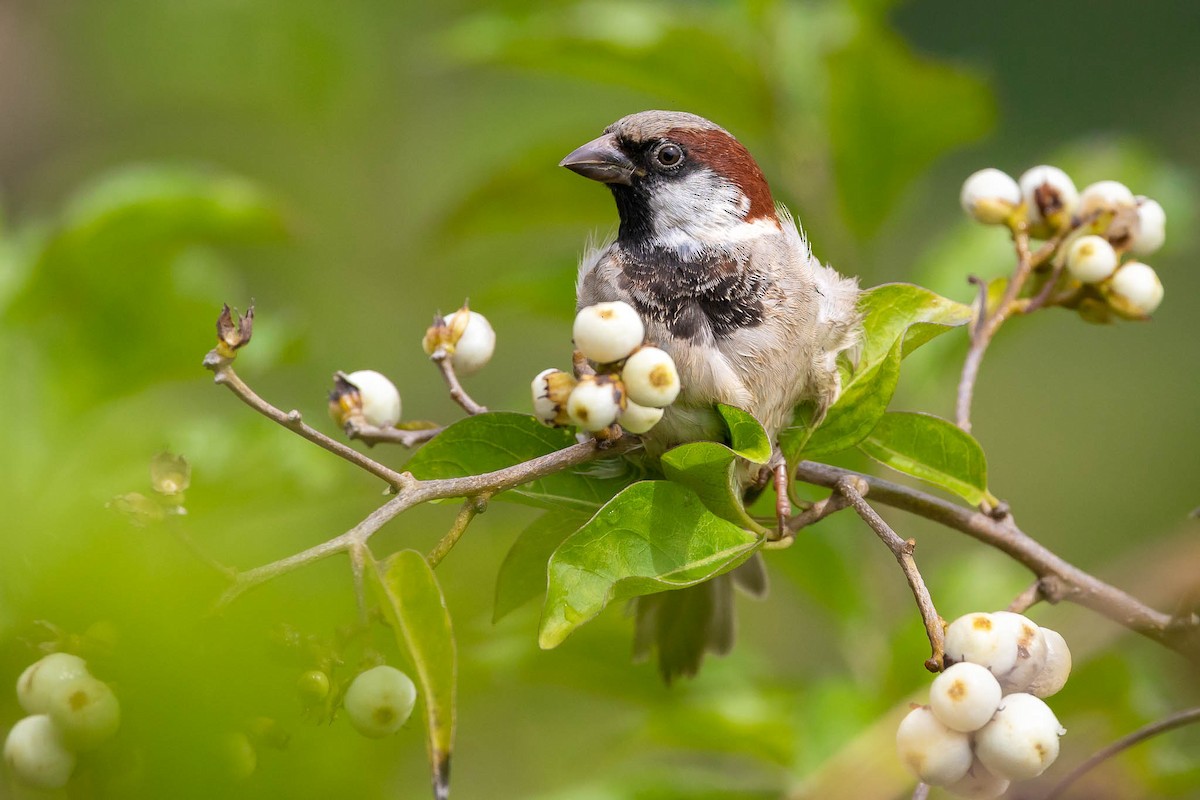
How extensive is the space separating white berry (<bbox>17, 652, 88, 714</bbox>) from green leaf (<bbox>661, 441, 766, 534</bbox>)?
58 centimetres

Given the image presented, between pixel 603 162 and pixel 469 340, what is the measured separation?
499mm

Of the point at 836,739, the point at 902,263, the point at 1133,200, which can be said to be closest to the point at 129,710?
the point at 836,739

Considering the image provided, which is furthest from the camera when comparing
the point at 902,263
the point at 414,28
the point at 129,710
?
the point at 902,263

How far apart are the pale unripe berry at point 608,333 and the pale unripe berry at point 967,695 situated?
0.46m

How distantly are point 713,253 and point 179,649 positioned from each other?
1.15 meters

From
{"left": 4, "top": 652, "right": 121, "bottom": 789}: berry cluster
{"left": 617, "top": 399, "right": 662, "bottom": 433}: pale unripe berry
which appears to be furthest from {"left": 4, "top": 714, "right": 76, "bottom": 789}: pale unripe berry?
{"left": 617, "top": 399, "right": 662, "bottom": 433}: pale unripe berry

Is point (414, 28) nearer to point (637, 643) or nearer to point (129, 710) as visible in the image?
point (637, 643)

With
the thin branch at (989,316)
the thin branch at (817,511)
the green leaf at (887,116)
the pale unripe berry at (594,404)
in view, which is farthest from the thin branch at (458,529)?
the green leaf at (887,116)

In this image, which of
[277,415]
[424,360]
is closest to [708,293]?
[277,415]

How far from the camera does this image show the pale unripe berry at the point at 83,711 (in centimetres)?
93

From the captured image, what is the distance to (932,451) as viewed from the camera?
147 centimetres

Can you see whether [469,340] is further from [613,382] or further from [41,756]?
[41,756]

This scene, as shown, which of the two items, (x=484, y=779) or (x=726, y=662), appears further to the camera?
(x=484, y=779)

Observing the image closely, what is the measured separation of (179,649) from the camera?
715mm
